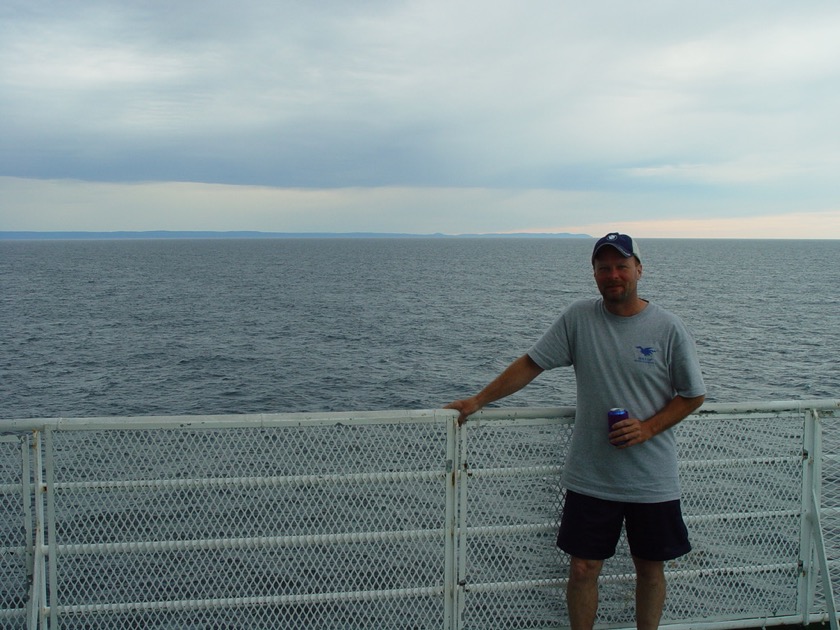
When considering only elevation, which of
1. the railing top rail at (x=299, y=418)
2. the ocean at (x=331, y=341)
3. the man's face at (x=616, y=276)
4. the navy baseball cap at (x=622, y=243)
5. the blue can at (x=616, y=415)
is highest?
the navy baseball cap at (x=622, y=243)

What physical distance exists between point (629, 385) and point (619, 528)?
0.69 meters

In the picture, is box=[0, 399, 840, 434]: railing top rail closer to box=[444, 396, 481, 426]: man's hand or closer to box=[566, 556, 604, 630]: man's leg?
box=[444, 396, 481, 426]: man's hand

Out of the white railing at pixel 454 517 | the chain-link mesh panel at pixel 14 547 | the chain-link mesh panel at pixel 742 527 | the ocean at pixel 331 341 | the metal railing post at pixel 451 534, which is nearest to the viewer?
the chain-link mesh panel at pixel 14 547

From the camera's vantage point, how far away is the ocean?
2817 cm

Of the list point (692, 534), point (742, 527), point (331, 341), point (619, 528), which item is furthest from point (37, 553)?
point (331, 341)

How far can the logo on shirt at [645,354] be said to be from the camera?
3.52 meters

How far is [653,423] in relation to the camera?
3.52m

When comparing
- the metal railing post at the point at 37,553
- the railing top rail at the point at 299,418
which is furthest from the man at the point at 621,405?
the metal railing post at the point at 37,553

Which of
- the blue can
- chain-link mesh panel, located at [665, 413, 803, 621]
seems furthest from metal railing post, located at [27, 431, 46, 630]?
chain-link mesh panel, located at [665, 413, 803, 621]

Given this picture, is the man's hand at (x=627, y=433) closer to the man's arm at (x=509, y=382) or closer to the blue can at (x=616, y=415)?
the blue can at (x=616, y=415)

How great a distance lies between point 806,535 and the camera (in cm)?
439

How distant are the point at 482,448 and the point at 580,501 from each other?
21.6 inches

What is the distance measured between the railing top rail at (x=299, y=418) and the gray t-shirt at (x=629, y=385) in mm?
336

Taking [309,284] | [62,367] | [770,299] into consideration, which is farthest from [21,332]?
[770,299]
